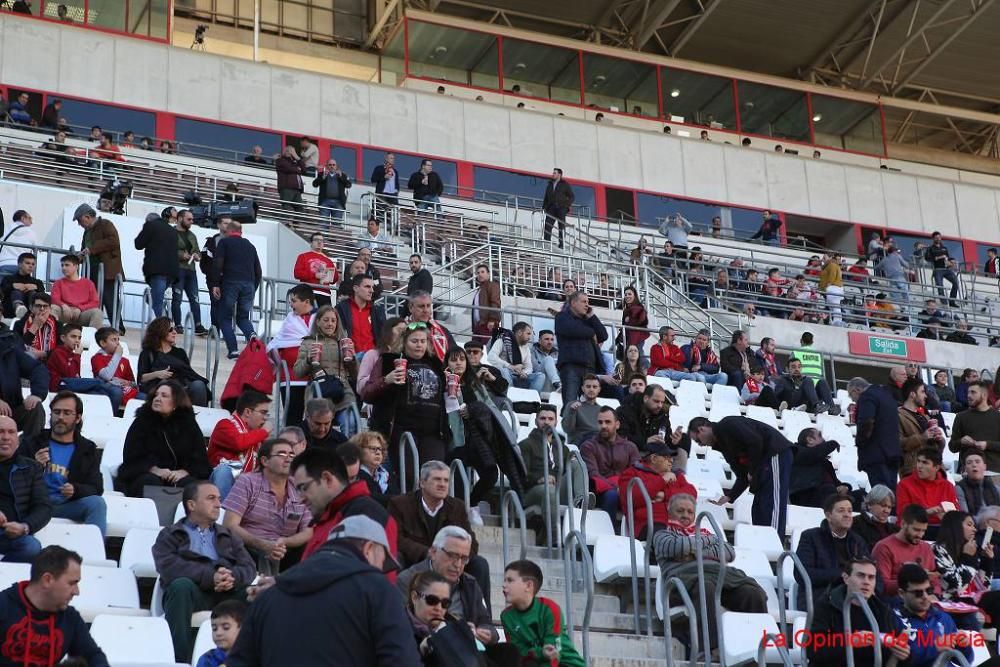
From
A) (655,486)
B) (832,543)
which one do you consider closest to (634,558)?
(655,486)

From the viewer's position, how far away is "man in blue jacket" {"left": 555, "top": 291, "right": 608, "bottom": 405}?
13.0 m

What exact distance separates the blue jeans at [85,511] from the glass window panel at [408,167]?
1812 cm

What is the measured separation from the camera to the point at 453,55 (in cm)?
2888

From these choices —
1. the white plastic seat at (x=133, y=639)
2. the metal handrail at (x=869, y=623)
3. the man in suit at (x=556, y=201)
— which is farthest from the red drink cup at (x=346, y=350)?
the man in suit at (x=556, y=201)

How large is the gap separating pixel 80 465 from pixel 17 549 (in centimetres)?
88

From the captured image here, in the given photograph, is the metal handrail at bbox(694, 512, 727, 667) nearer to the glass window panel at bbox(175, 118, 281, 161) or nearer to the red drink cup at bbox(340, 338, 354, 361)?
the red drink cup at bbox(340, 338, 354, 361)

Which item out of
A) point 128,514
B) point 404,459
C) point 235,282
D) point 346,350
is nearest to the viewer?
point 128,514

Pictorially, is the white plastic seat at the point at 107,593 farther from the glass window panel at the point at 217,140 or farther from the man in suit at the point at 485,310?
the glass window panel at the point at 217,140

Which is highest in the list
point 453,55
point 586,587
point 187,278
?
point 453,55

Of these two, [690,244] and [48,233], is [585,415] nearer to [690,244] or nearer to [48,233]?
[48,233]

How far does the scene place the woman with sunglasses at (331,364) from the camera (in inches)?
392

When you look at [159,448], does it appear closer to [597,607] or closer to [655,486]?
[597,607]

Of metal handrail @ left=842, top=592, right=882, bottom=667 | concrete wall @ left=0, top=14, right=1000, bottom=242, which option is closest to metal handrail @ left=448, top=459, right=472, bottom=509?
metal handrail @ left=842, top=592, right=882, bottom=667

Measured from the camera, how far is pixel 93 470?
8.26 metres
